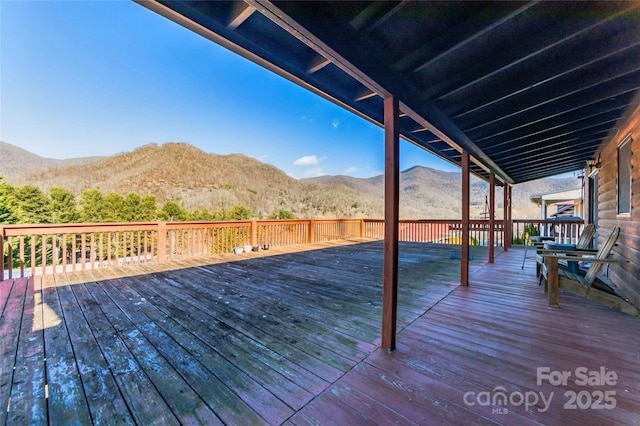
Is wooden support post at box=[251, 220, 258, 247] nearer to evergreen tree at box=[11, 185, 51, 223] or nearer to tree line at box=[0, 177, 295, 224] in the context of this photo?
tree line at box=[0, 177, 295, 224]

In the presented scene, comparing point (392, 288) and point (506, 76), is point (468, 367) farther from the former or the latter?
point (506, 76)

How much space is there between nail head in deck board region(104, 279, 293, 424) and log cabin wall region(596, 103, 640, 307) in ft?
12.9

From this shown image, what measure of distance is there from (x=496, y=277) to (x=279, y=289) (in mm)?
3633

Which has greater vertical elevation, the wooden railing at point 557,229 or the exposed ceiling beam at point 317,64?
the exposed ceiling beam at point 317,64

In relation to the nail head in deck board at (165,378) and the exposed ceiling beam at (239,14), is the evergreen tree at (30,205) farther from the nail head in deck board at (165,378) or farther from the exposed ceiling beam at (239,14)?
the exposed ceiling beam at (239,14)

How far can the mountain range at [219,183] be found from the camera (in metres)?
13.4

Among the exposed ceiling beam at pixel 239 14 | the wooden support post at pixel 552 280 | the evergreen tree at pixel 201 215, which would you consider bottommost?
the wooden support post at pixel 552 280

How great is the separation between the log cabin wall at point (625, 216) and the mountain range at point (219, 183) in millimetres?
6353

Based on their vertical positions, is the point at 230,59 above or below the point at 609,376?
above

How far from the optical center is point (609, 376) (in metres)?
1.71

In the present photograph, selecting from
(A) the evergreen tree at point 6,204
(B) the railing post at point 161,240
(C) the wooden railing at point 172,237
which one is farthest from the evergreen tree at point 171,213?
(B) the railing post at point 161,240

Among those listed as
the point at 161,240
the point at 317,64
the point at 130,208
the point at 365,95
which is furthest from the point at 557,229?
the point at 130,208

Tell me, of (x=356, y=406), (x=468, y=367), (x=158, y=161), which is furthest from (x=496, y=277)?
(x=158, y=161)

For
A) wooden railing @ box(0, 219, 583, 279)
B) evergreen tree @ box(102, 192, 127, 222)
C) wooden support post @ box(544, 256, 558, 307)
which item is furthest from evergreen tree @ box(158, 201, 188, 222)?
wooden support post @ box(544, 256, 558, 307)
